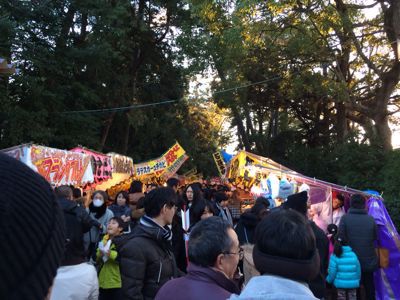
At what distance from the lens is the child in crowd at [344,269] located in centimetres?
628

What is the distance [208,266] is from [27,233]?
5.79 feet

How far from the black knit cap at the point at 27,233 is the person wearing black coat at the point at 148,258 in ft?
8.16

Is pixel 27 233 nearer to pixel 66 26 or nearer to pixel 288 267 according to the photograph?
pixel 288 267

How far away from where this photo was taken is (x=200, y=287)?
2.32 m

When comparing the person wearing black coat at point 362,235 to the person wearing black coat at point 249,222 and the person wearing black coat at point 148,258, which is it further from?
the person wearing black coat at point 148,258

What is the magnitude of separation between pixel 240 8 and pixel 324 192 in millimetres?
5610

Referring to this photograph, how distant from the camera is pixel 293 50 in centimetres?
1465

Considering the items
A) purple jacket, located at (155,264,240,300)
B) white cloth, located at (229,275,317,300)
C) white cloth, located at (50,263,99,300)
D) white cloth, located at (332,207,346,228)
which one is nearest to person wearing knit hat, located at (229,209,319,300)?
white cloth, located at (229,275,317,300)

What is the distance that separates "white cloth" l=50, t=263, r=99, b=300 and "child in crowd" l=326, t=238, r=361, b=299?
411cm

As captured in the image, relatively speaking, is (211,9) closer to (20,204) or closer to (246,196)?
(246,196)

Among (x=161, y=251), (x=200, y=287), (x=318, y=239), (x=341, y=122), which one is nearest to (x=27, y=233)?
(x=200, y=287)

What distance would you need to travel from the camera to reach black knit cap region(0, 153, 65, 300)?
73 centimetres

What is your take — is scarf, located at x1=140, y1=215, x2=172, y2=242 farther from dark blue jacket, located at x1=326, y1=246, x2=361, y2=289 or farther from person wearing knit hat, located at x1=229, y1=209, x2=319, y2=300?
dark blue jacket, located at x1=326, y1=246, x2=361, y2=289

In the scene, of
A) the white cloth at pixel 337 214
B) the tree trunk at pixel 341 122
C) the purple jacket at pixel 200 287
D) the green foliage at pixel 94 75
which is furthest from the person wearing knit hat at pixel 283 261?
the tree trunk at pixel 341 122
